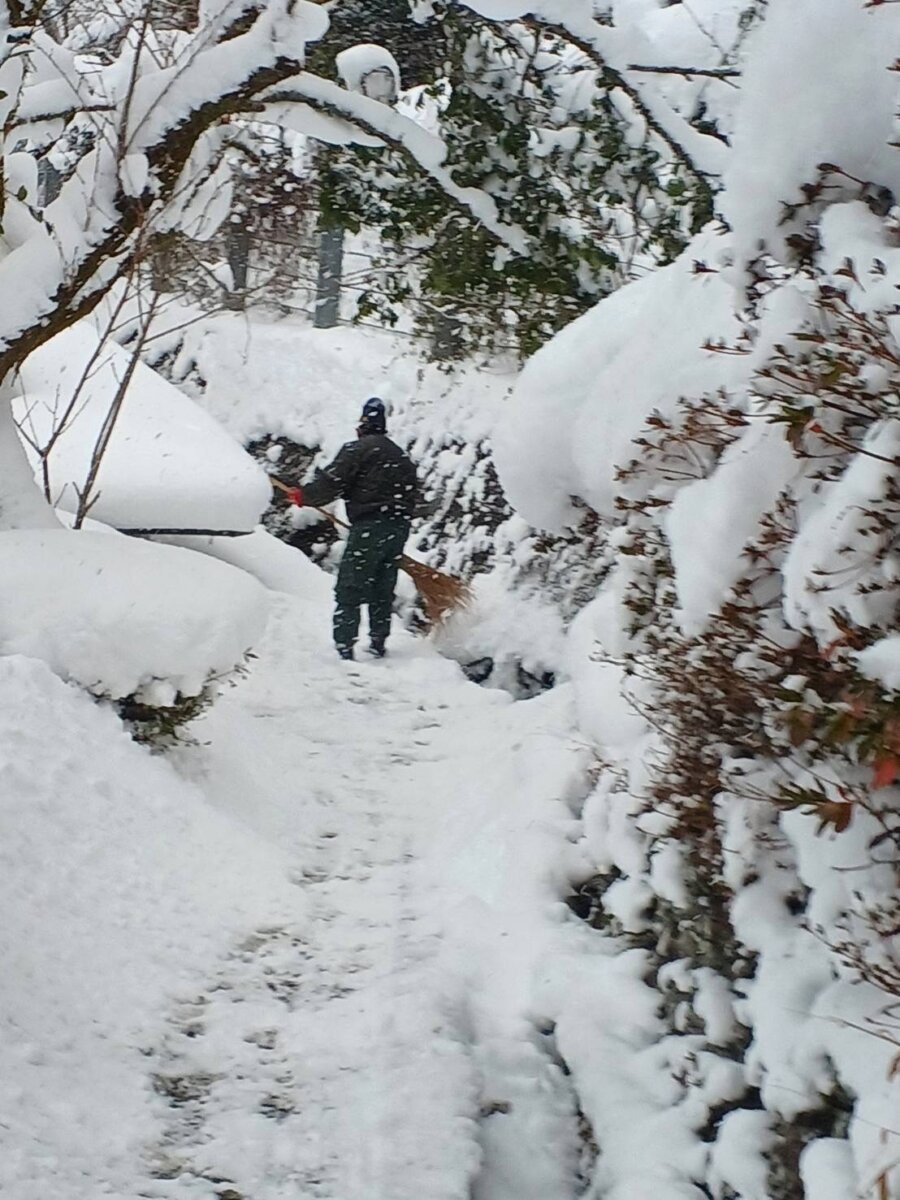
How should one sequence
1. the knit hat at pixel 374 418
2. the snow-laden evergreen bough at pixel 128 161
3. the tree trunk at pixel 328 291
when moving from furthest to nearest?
the tree trunk at pixel 328 291 → the knit hat at pixel 374 418 → the snow-laden evergreen bough at pixel 128 161

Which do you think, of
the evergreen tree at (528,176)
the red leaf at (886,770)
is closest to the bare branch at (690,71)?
the evergreen tree at (528,176)

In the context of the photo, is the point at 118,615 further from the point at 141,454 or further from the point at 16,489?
the point at 141,454

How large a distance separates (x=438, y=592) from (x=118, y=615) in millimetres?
4579

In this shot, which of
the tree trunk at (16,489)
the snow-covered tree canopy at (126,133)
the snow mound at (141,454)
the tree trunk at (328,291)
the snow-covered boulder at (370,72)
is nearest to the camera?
the snow-covered tree canopy at (126,133)

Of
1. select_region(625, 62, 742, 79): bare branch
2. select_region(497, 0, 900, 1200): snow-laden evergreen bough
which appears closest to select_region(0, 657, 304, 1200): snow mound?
select_region(497, 0, 900, 1200): snow-laden evergreen bough

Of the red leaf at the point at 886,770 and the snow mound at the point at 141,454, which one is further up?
the red leaf at the point at 886,770

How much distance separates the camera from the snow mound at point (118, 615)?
467cm

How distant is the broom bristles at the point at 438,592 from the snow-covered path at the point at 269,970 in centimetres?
340

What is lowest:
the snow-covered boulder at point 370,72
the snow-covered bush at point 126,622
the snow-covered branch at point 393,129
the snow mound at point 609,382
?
the snow-covered bush at point 126,622

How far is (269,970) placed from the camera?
382 centimetres

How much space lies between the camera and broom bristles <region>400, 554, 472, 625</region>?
360 inches

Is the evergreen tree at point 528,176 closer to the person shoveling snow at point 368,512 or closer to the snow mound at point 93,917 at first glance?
the person shoveling snow at point 368,512

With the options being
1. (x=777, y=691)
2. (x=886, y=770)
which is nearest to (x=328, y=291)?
(x=777, y=691)

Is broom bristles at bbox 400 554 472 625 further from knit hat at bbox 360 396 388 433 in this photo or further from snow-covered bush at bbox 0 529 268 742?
snow-covered bush at bbox 0 529 268 742
